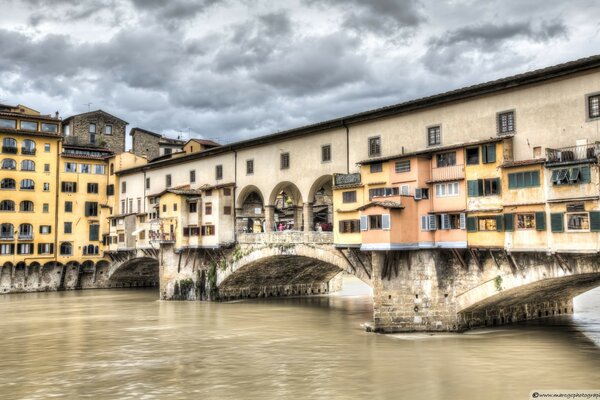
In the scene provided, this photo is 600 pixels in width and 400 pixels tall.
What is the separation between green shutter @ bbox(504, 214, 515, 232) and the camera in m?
27.5

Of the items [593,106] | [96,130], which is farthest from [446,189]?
[96,130]

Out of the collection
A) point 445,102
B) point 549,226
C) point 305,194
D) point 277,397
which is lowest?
point 277,397

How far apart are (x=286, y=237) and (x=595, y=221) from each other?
21607 millimetres

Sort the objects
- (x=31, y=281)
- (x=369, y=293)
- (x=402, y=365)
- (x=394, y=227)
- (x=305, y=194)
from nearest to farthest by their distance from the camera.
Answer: (x=402, y=365)
(x=394, y=227)
(x=305, y=194)
(x=369, y=293)
(x=31, y=281)

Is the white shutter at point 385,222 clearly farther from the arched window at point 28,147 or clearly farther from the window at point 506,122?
the arched window at point 28,147

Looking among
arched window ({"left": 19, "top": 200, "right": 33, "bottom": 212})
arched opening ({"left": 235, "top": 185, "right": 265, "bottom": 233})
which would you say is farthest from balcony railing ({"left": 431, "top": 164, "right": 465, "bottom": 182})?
arched window ({"left": 19, "top": 200, "right": 33, "bottom": 212})

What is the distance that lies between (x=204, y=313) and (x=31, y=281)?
101 feet

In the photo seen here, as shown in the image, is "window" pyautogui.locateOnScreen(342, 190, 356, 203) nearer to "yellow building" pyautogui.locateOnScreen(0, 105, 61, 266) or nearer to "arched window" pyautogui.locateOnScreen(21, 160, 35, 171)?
"yellow building" pyautogui.locateOnScreen(0, 105, 61, 266)

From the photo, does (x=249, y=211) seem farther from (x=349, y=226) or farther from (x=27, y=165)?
(x=27, y=165)

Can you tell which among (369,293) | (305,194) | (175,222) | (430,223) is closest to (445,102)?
(430,223)

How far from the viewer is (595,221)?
24391 mm

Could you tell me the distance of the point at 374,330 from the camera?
32.0 m

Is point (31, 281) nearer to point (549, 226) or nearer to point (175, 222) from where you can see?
point (175, 222)

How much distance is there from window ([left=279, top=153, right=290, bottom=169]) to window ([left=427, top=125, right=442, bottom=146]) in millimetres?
12519
